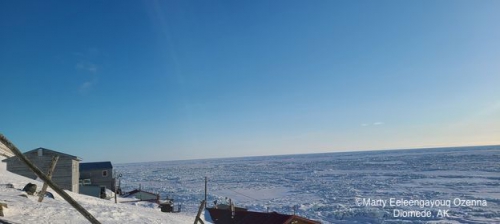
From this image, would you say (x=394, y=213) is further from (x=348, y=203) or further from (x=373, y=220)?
(x=348, y=203)

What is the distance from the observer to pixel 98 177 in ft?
151

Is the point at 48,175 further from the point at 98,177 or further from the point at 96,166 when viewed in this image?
the point at 96,166

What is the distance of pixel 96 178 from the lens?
45.8 metres

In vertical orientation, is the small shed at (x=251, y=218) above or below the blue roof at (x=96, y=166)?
below

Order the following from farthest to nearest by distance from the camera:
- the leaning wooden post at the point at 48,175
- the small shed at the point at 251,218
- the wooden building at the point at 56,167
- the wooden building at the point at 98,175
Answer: the wooden building at the point at 98,175, the wooden building at the point at 56,167, the small shed at the point at 251,218, the leaning wooden post at the point at 48,175

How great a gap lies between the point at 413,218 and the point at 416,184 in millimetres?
27249

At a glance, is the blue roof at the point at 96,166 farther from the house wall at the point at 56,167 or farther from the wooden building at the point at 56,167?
the house wall at the point at 56,167

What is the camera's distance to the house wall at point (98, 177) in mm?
45406

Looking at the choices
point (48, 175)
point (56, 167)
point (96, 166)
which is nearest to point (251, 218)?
point (48, 175)

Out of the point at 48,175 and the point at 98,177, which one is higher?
the point at 48,175

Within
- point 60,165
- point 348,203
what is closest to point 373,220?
point 348,203

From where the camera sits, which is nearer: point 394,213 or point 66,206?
point 66,206

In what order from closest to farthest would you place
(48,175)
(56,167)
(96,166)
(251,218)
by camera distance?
(48,175) < (251,218) < (56,167) < (96,166)

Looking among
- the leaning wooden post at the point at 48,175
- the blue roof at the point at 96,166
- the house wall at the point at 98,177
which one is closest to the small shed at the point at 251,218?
the leaning wooden post at the point at 48,175
